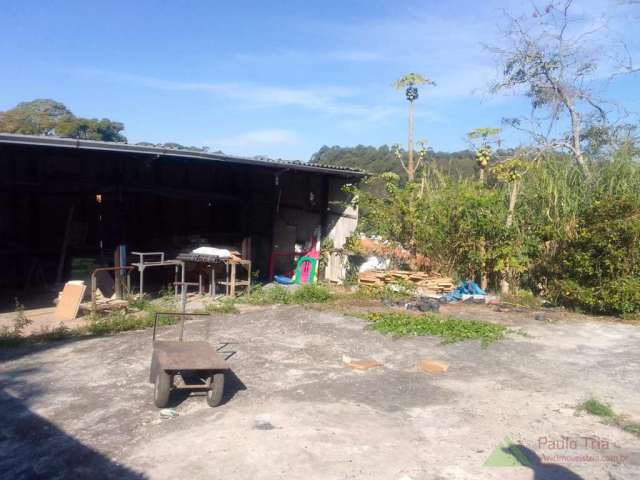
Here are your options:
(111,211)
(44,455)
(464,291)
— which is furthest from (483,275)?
(44,455)

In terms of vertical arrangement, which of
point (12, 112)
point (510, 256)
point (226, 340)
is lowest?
point (226, 340)

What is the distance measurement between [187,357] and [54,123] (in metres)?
33.5

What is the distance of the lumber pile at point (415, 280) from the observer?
12891mm

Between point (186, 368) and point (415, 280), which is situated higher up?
point (186, 368)

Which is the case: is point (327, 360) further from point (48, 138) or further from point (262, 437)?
point (48, 138)

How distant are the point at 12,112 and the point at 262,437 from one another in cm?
3971

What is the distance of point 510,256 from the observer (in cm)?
1276

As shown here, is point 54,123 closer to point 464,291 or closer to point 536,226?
point 464,291

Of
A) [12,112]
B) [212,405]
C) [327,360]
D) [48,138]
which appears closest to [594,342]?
[327,360]

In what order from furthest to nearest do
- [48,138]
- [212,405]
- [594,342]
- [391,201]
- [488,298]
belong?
[391,201]
[488,298]
[594,342]
[48,138]
[212,405]

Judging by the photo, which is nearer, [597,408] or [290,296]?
[597,408]

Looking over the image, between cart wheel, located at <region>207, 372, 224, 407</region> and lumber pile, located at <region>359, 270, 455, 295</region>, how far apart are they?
7996 millimetres

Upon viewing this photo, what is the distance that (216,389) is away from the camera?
5582mm

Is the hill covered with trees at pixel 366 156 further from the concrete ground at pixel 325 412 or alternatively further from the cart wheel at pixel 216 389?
the cart wheel at pixel 216 389
